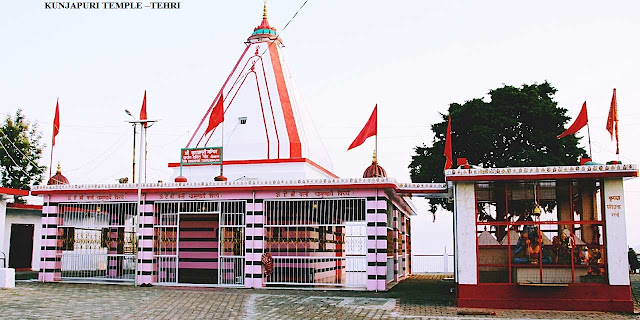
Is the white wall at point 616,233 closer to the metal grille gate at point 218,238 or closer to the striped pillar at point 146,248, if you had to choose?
the metal grille gate at point 218,238

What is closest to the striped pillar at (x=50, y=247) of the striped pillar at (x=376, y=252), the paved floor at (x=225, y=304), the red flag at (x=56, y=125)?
the paved floor at (x=225, y=304)

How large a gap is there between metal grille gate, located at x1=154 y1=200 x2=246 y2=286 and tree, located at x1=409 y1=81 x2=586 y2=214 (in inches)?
470

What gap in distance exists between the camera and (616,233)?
15648 mm

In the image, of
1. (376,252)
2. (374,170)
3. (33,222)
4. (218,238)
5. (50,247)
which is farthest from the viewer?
(33,222)

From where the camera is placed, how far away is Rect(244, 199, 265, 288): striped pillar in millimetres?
19984

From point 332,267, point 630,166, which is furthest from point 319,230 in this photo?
point 630,166

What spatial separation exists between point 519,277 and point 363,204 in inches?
220

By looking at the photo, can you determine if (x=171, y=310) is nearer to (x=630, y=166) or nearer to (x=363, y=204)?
(x=363, y=204)

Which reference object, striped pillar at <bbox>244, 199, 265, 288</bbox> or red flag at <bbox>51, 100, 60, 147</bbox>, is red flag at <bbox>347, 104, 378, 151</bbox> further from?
red flag at <bbox>51, 100, 60, 147</bbox>

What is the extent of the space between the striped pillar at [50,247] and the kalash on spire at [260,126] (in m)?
4.52

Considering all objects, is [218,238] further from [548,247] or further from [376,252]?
[548,247]

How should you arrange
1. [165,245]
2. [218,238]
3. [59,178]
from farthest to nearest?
[59,178]
[165,245]
[218,238]

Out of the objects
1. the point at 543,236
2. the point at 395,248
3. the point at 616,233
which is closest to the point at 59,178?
the point at 395,248

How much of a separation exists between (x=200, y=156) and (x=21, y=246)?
11418 mm
